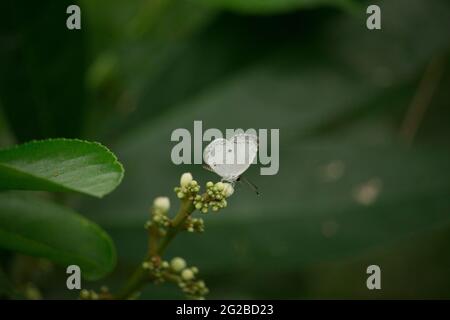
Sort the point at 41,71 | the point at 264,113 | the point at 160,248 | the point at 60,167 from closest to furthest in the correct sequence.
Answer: the point at 60,167 → the point at 160,248 → the point at 41,71 → the point at 264,113

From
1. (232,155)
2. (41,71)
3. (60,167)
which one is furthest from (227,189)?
(41,71)

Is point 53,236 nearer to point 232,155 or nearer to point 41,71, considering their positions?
point 232,155

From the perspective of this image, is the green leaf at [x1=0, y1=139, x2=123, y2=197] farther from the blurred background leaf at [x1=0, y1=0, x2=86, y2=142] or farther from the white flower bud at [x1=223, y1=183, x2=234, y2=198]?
the blurred background leaf at [x1=0, y1=0, x2=86, y2=142]

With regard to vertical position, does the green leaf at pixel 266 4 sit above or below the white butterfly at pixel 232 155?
above

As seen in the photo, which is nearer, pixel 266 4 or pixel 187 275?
pixel 187 275

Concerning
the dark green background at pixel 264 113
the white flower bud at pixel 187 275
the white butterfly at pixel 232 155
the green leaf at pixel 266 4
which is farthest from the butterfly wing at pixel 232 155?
the green leaf at pixel 266 4

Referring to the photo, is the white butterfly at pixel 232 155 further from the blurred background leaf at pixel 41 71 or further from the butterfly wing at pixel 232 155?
the blurred background leaf at pixel 41 71

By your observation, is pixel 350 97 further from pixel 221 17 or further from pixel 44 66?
pixel 44 66
